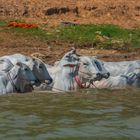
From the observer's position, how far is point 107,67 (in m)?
12.6

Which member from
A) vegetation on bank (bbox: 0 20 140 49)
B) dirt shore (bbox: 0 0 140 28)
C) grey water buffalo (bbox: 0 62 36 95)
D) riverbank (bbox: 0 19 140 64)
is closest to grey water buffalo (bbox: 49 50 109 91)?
grey water buffalo (bbox: 0 62 36 95)

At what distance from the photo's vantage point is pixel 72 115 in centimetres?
949

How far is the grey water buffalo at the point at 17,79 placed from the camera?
442 inches

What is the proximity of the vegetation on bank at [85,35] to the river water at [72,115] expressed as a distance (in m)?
3.92

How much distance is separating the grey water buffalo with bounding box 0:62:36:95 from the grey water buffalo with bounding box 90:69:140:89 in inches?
52.6

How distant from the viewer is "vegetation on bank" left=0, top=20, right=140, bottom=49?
15742mm

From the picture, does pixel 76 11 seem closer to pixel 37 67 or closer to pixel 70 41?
pixel 70 41

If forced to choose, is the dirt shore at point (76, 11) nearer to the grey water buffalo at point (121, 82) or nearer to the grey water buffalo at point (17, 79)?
the grey water buffalo at point (121, 82)

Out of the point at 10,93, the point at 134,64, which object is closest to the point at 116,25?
the point at 134,64

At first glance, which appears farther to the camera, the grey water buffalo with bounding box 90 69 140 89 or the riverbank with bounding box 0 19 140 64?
the riverbank with bounding box 0 19 140 64

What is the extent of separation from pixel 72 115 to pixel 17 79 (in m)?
2.17

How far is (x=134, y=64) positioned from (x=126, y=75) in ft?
1.49

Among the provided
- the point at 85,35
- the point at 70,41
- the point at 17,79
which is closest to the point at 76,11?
the point at 85,35

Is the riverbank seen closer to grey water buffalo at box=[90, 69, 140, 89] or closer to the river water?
grey water buffalo at box=[90, 69, 140, 89]
